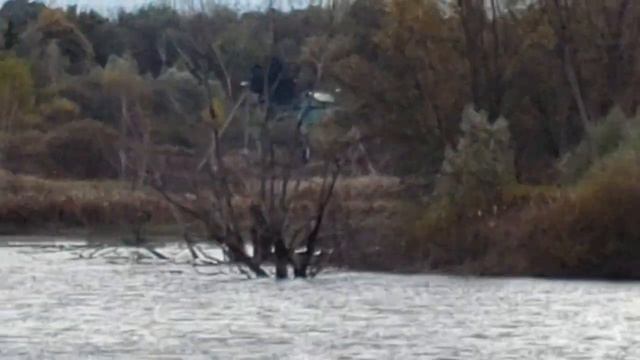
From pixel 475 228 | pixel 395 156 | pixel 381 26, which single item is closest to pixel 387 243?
pixel 475 228

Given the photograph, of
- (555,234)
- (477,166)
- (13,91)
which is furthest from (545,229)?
(13,91)

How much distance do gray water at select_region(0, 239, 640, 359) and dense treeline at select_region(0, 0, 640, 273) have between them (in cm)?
250

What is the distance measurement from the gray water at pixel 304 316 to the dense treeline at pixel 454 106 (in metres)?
2.50

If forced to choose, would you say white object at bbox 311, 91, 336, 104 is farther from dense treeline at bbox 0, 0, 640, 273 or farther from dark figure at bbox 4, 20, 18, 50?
dark figure at bbox 4, 20, 18, 50

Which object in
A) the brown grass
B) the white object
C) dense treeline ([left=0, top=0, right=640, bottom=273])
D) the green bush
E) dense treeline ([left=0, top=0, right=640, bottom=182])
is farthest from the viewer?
the white object

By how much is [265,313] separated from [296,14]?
44.9 m

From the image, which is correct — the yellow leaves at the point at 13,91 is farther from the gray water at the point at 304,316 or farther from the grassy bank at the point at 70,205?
the gray water at the point at 304,316

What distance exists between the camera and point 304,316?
35.2 metres

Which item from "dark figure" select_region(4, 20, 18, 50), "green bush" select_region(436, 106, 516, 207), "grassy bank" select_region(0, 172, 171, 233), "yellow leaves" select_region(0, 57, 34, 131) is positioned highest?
"dark figure" select_region(4, 20, 18, 50)

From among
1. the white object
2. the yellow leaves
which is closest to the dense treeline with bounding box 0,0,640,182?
the white object

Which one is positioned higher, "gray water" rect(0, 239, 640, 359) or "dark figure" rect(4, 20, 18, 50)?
"dark figure" rect(4, 20, 18, 50)

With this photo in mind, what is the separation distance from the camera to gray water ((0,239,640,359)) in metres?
29.8

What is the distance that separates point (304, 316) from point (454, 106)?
84.6 ft

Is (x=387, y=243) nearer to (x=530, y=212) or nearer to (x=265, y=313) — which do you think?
(x=530, y=212)
